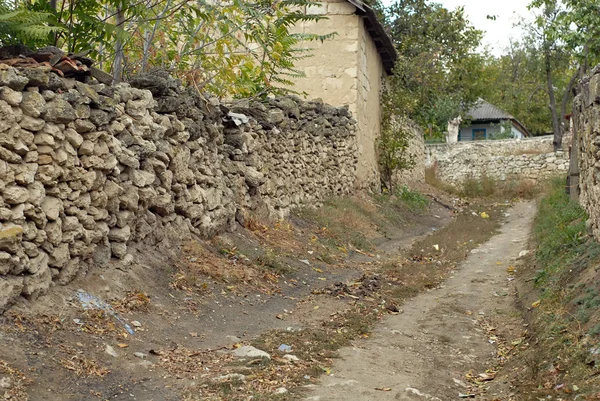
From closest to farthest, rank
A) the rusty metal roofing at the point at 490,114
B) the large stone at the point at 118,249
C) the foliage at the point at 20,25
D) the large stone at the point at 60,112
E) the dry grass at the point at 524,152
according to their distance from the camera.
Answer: the large stone at the point at 60,112 < the foliage at the point at 20,25 < the large stone at the point at 118,249 < the dry grass at the point at 524,152 < the rusty metal roofing at the point at 490,114

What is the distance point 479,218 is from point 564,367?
514 inches

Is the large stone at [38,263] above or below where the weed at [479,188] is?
above

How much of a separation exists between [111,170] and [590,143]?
5.73m

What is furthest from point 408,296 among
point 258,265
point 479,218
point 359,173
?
point 479,218

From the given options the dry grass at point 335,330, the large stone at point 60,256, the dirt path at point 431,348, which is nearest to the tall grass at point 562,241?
the dirt path at point 431,348

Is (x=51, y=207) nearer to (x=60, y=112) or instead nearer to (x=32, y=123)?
(x=32, y=123)

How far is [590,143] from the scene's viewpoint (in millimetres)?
8281

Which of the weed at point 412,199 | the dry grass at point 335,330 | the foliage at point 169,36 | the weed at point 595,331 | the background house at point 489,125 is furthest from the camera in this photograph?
the background house at point 489,125

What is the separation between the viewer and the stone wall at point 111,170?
16.9 feet

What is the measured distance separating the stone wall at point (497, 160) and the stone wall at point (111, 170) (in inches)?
766

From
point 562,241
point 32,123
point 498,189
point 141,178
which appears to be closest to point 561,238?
point 562,241

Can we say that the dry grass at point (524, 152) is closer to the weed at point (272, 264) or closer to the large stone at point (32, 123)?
the weed at point (272, 264)

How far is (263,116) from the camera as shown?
36.5 ft

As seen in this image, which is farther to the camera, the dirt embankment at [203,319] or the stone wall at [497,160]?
the stone wall at [497,160]
